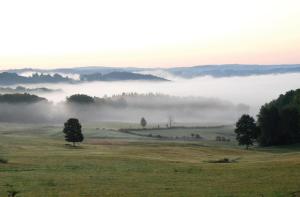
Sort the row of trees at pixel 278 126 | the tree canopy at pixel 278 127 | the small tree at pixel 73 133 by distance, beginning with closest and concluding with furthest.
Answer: the small tree at pixel 73 133
the row of trees at pixel 278 126
the tree canopy at pixel 278 127

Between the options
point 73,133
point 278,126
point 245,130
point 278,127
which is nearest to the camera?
point 73,133

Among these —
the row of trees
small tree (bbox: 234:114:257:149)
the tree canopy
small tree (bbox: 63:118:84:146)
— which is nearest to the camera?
small tree (bbox: 63:118:84:146)

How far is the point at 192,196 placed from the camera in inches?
1400

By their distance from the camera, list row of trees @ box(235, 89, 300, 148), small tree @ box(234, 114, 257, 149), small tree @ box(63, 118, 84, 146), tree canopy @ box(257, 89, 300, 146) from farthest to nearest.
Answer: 1. tree canopy @ box(257, 89, 300, 146)
2. row of trees @ box(235, 89, 300, 148)
3. small tree @ box(234, 114, 257, 149)
4. small tree @ box(63, 118, 84, 146)

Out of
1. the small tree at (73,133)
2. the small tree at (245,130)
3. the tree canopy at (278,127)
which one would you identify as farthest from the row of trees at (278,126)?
the small tree at (73,133)

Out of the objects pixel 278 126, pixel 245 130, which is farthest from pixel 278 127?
pixel 245 130

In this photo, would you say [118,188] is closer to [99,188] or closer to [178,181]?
[99,188]

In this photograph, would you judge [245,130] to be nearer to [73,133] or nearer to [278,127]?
[278,127]

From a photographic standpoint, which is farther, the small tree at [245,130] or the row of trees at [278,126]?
the row of trees at [278,126]

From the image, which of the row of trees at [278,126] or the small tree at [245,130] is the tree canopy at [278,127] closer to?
the row of trees at [278,126]

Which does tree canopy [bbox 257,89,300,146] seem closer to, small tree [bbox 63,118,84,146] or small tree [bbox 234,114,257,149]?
small tree [bbox 234,114,257,149]

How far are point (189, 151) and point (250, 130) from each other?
2585 cm

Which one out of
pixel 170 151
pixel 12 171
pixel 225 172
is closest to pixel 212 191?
pixel 225 172

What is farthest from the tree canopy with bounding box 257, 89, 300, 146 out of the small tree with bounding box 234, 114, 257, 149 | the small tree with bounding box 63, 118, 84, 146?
the small tree with bounding box 63, 118, 84, 146
